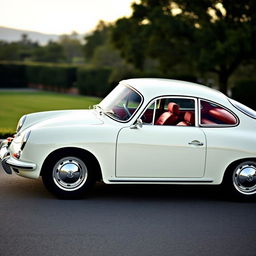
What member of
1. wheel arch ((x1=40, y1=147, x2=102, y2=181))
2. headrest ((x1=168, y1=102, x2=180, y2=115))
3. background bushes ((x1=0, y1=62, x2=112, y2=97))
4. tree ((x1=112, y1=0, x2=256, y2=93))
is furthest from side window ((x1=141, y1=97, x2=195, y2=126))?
background bushes ((x1=0, y1=62, x2=112, y2=97))

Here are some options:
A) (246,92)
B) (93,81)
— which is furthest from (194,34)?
(93,81)

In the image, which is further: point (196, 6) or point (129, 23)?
point (129, 23)

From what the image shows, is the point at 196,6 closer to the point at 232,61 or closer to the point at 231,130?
the point at 232,61

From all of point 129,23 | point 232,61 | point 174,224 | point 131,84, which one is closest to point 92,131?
point 131,84

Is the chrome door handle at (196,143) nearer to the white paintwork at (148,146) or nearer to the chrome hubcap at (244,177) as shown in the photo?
the white paintwork at (148,146)

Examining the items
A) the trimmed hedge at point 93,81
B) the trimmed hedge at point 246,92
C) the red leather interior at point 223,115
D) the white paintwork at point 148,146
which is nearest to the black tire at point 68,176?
the white paintwork at point 148,146

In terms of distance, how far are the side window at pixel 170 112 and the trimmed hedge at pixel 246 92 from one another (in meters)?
16.6

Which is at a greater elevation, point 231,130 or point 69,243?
point 231,130

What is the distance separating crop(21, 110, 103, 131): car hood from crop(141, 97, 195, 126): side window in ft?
2.23

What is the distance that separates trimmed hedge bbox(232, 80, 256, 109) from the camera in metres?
24.2

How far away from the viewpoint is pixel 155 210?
6.95 m

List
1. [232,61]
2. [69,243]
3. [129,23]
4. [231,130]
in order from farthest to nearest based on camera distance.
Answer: [129,23] < [232,61] < [231,130] < [69,243]

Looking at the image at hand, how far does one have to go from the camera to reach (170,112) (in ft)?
25.5

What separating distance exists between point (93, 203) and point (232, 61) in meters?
25.4
